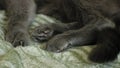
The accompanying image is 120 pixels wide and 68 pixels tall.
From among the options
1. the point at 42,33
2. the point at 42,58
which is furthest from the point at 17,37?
the point at 42,58

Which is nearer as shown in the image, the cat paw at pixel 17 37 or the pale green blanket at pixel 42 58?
the pale green blanket at pixel 42 58

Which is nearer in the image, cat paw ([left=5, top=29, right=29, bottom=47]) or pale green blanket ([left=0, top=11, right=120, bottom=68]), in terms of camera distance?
pale green blanket ([left=0, top=11, right=120, bottom=68])

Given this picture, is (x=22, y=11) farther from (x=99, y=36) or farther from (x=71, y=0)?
(x=99, y=36)

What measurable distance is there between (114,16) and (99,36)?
0.74 ft

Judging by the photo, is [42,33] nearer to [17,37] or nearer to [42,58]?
[17,37]

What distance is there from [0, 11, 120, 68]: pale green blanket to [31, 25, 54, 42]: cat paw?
0.10 m

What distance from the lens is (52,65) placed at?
1265 millimetres

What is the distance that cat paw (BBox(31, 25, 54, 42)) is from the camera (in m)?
1.56

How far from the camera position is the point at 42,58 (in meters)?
1.31

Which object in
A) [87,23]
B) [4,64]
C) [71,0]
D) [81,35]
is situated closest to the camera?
[4,64]

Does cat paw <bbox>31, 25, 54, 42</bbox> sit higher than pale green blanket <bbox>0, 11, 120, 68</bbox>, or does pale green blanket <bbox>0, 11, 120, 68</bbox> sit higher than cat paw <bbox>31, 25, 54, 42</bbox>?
cat paw <bbox>31, 25, 54, 42</bbox>

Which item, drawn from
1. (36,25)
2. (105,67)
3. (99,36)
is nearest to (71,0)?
(36,25)

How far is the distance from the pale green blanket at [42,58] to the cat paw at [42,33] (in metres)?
0.10

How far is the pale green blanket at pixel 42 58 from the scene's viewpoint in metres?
1.26
